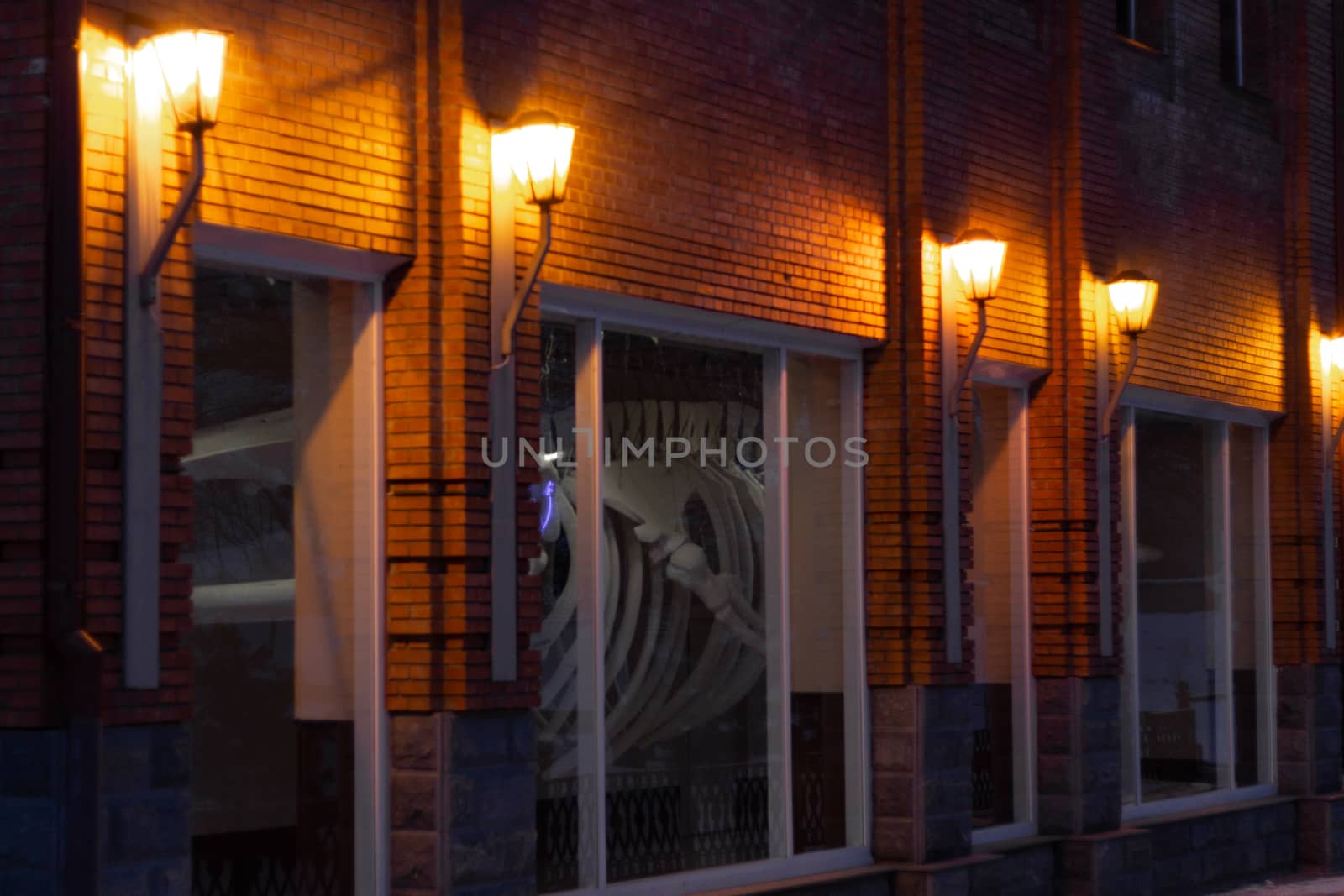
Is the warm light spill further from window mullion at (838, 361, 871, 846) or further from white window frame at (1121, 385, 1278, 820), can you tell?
window mullion at (838, 361, 871, 846)

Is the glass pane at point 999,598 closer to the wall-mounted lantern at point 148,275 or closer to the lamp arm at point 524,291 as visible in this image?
the lamp arm at point 524,291

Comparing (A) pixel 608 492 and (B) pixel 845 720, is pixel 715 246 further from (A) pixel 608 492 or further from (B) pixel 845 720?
(B) pixel 845 720

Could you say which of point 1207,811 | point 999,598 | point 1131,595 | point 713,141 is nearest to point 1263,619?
point 1207,811

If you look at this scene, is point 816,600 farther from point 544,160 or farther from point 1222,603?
point 1222,603

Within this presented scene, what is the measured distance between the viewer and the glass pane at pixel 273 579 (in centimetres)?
946

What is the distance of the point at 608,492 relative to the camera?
1176 centimetres

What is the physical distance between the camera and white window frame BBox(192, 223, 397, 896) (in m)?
9.92

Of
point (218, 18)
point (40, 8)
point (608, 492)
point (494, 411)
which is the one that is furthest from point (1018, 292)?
point (40, 8)

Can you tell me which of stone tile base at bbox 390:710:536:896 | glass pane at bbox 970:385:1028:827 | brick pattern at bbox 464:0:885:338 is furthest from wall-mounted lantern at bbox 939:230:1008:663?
stone tile base at bbox 390:710:536:896

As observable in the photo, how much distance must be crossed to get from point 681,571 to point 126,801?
460cm

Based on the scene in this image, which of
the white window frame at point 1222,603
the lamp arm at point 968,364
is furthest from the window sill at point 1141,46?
Answer: the lamp arm at point 968,364

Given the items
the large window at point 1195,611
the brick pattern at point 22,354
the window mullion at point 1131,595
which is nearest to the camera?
the brick pattern at point 22,354

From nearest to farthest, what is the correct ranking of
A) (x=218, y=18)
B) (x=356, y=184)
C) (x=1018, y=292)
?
1. (x=218, y=18)
2. (x=356, y=184)
3. (x=1018, y=292)

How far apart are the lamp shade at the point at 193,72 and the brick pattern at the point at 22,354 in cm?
49
